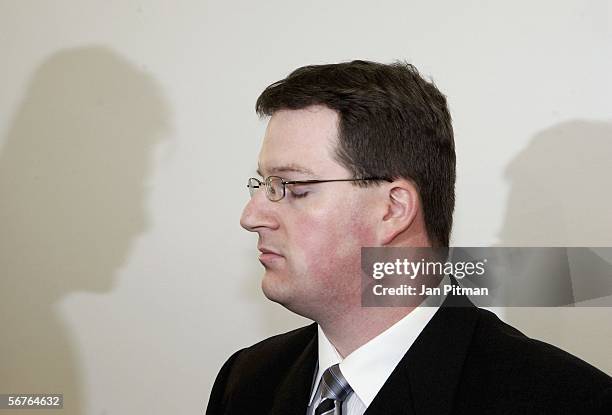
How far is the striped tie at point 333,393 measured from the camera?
4.47 feet

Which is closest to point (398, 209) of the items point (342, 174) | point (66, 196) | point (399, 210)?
point (399, 210)

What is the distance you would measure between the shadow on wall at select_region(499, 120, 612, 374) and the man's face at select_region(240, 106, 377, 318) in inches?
23.8

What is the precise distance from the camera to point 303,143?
1417 mm

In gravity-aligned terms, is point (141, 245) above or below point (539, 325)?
above

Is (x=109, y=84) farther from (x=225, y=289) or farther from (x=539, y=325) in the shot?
(x=539, y=325)

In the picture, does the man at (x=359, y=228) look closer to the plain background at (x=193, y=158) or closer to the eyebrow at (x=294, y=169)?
the eyebrow at (x=294, y=169)

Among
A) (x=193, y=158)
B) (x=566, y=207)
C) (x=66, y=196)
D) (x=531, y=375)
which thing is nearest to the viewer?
(x=531, y=375)

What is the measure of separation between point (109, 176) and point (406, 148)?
103 cm

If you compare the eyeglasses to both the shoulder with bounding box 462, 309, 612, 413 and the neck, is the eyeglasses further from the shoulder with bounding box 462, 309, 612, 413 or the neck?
the shoulder with bounding box 462, 309, 612, 413

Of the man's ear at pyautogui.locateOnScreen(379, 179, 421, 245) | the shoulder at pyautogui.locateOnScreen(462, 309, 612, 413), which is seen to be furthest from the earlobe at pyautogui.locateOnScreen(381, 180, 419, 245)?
the shoulder at pyautogui.locateOnScreen(462, 309, 612, 413)

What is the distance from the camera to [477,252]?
1911 millimetres

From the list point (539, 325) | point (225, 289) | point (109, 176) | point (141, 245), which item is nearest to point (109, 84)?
point (109, 176)

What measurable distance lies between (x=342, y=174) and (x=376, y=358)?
303mm

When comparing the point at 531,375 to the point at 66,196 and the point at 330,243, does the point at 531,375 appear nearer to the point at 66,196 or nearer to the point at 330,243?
the point at 330,243
